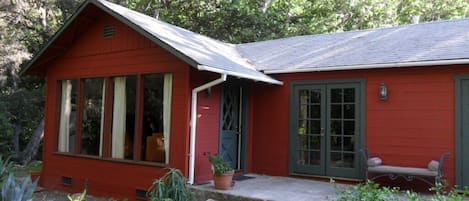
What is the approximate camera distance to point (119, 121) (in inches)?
291

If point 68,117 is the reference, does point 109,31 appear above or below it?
above

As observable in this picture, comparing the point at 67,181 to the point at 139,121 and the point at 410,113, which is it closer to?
the point at 139,121

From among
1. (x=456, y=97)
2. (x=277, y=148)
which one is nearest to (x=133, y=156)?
(x=277, y=148)

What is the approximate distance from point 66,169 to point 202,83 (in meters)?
3.61

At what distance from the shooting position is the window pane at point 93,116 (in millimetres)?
7734

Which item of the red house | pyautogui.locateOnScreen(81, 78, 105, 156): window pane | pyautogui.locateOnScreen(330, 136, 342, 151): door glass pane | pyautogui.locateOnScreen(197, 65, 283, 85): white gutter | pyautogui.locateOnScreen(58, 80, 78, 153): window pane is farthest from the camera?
pyautogui.locateOnScreen(58, 80, 78, 153): window pane

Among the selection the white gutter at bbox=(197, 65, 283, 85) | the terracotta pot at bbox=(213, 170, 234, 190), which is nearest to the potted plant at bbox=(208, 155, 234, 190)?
the terracotta pot at bbox=(213, 170, 234, 190)

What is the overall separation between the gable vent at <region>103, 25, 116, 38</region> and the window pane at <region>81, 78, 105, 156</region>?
86cm

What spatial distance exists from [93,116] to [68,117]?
32.5 inches

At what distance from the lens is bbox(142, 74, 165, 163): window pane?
6895mm

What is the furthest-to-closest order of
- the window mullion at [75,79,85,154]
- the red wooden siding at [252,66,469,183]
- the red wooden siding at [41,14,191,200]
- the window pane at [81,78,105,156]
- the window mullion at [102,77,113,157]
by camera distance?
1. the window mullion at [75,79,85,154]
2. the window pane at [81,78,105,156]
3. the window mullion at [102,77,113,157]
4. the red wooden siding at [41,14,191,200]
5. the red wooden siding at [252,66,469,183]

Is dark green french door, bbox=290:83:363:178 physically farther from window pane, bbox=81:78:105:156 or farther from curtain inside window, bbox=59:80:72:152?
curtain inside window, bbox=59:80:72:152

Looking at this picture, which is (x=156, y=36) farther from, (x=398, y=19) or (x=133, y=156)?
(x=398, y=19)

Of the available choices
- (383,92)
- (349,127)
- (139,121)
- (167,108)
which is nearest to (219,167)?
(167,108)
